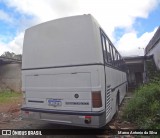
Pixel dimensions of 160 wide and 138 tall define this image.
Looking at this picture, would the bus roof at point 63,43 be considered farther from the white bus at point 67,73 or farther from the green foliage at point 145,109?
the green foliage at point 145,109

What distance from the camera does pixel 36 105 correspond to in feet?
23.4

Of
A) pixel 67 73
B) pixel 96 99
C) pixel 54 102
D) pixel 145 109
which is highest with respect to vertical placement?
pixel 67 73

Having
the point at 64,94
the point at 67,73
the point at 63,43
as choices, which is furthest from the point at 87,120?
the point at 63,43

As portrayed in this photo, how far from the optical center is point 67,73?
654 cm

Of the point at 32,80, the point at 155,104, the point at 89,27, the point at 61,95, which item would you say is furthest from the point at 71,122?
the point at 155,104

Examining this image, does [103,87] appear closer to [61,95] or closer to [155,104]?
[61,95]

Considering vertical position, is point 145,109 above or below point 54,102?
below

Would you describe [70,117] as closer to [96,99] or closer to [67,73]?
[96,99]

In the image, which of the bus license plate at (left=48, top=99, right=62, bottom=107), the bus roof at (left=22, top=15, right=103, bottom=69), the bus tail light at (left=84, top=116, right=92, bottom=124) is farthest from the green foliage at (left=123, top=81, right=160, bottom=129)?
the bus roof at (left=22, top=15, right=103, bottom=69)

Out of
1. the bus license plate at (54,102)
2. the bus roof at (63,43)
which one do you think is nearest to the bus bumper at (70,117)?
the bus license plate at (54,102)

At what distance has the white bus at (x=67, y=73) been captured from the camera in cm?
617

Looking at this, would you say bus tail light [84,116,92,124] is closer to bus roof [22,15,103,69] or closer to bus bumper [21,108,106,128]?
bus bumper [21,108,106,128]

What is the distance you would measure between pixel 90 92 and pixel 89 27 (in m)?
1.71

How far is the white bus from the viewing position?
617cm
